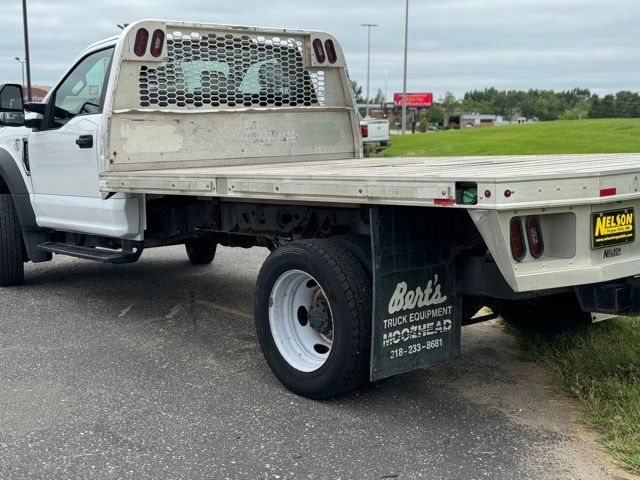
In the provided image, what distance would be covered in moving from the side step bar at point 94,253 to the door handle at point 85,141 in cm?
91

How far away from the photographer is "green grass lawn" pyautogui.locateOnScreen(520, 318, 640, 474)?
3.85 meters

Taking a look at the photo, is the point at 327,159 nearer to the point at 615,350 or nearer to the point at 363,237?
the point at 363,237

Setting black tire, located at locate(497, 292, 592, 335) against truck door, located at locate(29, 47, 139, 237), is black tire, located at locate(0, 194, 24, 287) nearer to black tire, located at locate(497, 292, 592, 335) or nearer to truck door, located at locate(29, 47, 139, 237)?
truck door, located at locate(29, 47, 139, 237)

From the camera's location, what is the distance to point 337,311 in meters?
4.16

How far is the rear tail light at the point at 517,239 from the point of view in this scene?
3441 mm

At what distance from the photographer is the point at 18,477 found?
11.6ft

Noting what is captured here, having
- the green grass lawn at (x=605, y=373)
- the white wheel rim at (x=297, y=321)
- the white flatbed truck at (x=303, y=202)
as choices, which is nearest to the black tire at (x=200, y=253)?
the white flatbed truck at (x=303, y=202)

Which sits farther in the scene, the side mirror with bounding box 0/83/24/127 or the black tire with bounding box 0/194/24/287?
the black tire with bounding box 0/194/24/287

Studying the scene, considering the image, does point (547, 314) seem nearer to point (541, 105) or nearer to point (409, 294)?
point (409, 294)

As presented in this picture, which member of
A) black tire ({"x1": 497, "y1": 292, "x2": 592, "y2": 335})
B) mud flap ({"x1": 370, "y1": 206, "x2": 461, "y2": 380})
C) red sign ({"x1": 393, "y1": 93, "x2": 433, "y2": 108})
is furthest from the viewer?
red sign ({"x1": 393, "y1": 93, "x2": 433, "y2": 108})

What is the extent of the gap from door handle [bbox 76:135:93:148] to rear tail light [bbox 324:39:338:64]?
2.27 metres

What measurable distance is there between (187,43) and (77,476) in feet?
Result: 12.9

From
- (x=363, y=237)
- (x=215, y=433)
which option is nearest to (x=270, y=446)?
(x=215, y=433)

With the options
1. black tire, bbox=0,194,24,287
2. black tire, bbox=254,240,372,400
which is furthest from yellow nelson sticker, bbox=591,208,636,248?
black tire, bbox=0,194,24,287
